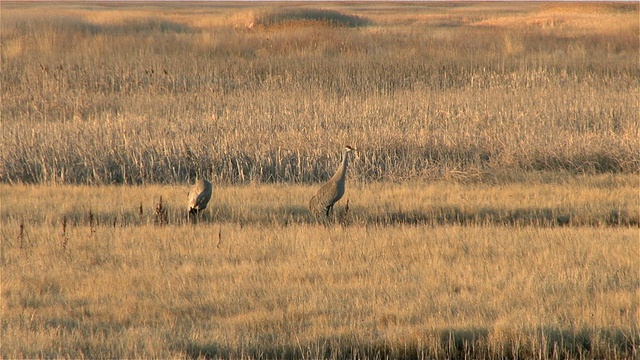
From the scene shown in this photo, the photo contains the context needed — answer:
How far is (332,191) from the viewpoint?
8758mm

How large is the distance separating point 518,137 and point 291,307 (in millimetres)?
8270

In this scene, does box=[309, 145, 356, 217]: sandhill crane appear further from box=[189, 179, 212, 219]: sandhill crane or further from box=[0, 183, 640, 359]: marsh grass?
box=[189, 179, 212, 219]: sandhill crane

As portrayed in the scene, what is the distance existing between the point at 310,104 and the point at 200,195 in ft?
29.3

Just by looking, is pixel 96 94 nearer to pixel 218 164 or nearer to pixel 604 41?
pixel 218 164

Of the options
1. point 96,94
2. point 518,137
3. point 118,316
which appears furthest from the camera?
point 96,94

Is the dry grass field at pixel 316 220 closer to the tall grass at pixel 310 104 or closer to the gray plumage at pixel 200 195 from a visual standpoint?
the tall grass at pixel 310 104

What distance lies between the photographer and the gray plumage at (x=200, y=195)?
8.72 m

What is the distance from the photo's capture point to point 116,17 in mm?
40344

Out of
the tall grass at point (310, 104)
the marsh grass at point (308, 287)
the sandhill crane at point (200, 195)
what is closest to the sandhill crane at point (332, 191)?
the marsh grass at point (308, 287)

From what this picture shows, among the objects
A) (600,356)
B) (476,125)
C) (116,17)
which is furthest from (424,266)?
(116,17)

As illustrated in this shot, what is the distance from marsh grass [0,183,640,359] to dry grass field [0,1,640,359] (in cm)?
2

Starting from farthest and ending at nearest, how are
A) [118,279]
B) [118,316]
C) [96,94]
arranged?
1. [96,94]
2. [118,279]
3. [118,316]

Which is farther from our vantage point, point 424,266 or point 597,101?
point 597,101

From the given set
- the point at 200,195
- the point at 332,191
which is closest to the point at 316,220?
the point at 332,191
